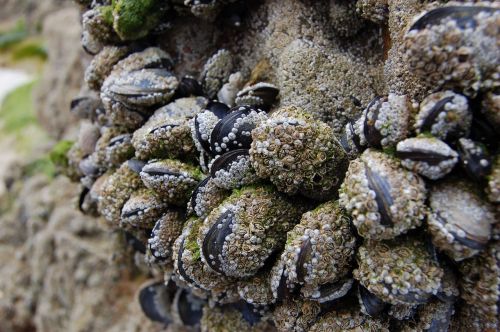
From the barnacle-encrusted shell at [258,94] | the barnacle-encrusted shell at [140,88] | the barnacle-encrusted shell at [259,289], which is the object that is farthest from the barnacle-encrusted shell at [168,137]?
the barnacle-encrusted shell at [259,289]

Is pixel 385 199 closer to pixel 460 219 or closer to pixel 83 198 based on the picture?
pixel 460 219

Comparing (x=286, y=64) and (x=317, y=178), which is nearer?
(x=317, y=178)

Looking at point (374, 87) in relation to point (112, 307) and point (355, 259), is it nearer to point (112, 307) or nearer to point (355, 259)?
point (355, 259)

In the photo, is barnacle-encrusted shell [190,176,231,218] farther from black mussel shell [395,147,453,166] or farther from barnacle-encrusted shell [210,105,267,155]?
black mussel shell [395,147,453,166]

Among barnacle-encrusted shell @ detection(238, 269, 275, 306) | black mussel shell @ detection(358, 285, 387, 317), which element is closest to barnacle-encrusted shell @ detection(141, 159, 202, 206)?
barnacle-encrusted shell @ detection(238, 269, 275, 306)

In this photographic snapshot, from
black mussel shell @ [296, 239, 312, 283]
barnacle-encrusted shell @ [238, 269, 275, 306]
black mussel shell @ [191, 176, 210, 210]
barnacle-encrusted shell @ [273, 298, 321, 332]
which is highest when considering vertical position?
black mussel shell @ [191, 176, 210, 210]

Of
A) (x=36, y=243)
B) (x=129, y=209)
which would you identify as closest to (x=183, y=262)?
(x=129, y=209)
